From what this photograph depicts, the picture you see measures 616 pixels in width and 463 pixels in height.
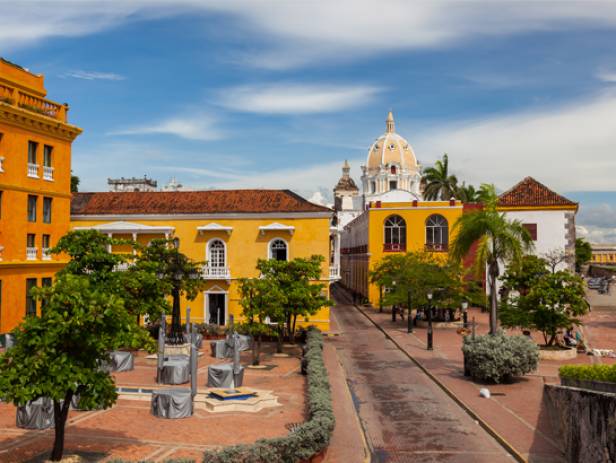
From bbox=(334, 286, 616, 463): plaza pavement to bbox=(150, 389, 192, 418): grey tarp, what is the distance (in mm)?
8629

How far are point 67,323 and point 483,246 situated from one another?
17411mm

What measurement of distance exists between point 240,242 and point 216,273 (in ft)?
7.72

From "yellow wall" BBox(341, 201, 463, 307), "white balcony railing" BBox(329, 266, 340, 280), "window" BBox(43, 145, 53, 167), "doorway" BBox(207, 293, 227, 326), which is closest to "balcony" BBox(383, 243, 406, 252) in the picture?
"yellow wall" BBox(341, 201, 463, 307)

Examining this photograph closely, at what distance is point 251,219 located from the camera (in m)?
38.2

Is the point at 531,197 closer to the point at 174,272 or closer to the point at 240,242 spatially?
the point at 240,242

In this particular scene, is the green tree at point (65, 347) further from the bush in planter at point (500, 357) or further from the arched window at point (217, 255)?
the arched window at point (217, 255)

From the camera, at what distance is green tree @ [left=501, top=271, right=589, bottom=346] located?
29188 millimetres

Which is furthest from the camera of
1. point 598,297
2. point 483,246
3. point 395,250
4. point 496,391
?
point 598,297

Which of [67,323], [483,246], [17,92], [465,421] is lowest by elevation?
[465,421]

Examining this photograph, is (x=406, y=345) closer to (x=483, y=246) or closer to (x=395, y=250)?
(x=483, y=246)

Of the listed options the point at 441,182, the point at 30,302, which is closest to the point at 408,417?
the point at 30,302

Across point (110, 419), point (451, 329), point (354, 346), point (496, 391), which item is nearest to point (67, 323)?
point (110, 419)

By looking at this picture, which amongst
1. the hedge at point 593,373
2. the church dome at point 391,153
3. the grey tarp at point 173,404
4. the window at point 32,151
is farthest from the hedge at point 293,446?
the church dome at point 391,153

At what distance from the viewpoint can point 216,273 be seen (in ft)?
125
